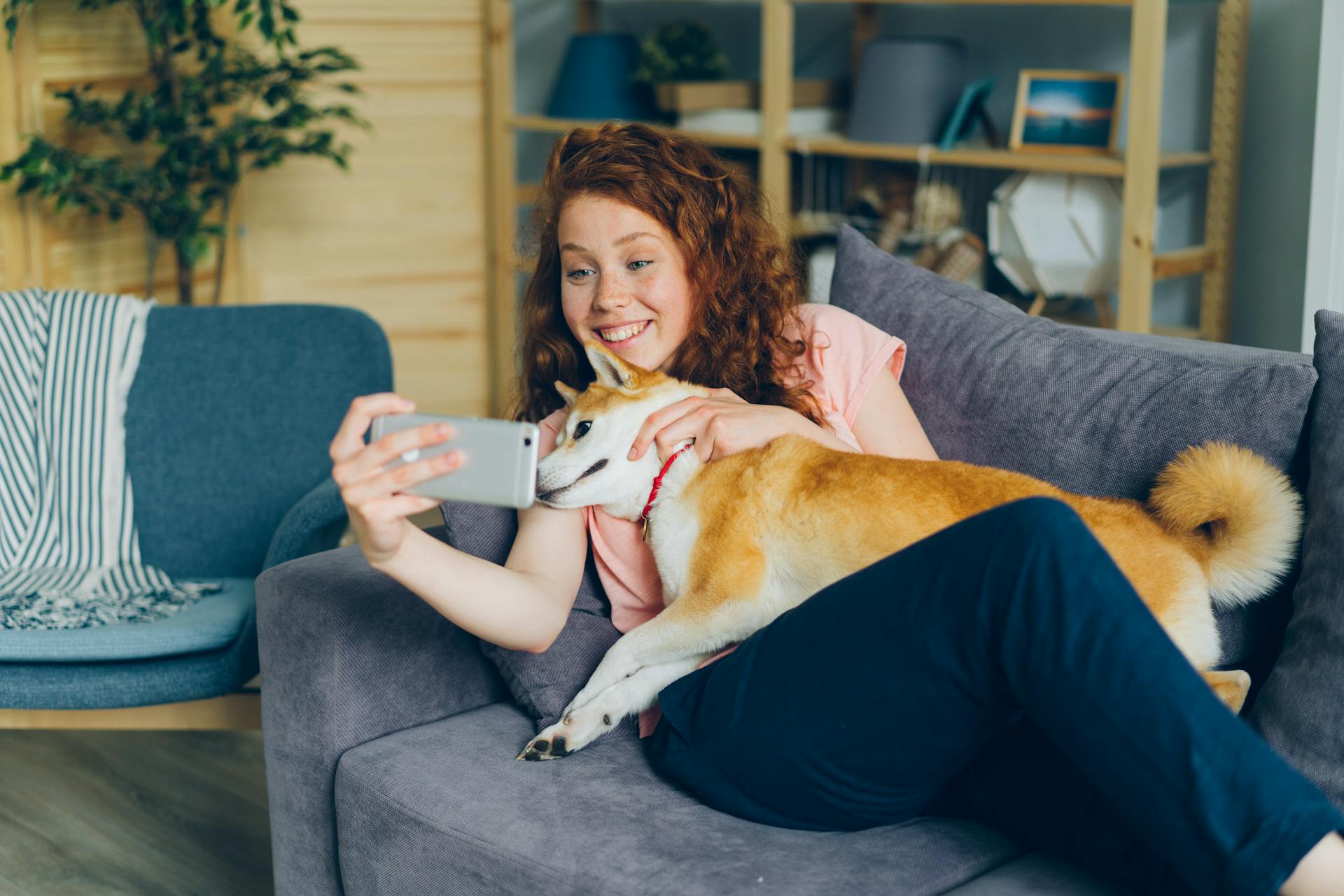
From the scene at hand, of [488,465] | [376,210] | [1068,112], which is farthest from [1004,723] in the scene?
[376,210]

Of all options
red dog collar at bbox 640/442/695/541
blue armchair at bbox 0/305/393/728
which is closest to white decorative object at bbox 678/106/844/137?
blue armchair at bbox 0/305/393/728

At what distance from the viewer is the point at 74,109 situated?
301cm

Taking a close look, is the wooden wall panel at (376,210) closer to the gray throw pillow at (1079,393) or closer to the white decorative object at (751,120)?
the white decorative object at (751,120)

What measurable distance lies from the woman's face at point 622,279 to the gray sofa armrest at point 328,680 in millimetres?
422

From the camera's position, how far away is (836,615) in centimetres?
124

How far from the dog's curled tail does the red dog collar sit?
1.78 feet

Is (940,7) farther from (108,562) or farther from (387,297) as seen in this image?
(108,562)

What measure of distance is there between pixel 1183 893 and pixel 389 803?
822mm

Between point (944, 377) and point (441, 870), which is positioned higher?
point (944, 377)

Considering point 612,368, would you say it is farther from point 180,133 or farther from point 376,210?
point 376,210

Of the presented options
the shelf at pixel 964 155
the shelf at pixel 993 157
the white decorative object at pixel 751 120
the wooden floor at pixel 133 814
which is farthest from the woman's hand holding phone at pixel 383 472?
the white decorative object at pixel 751 120

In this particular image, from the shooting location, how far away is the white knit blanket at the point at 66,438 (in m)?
2.21

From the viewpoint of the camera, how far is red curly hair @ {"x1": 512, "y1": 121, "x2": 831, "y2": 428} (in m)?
1.63

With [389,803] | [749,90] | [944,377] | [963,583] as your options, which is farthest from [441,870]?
[749,90]
